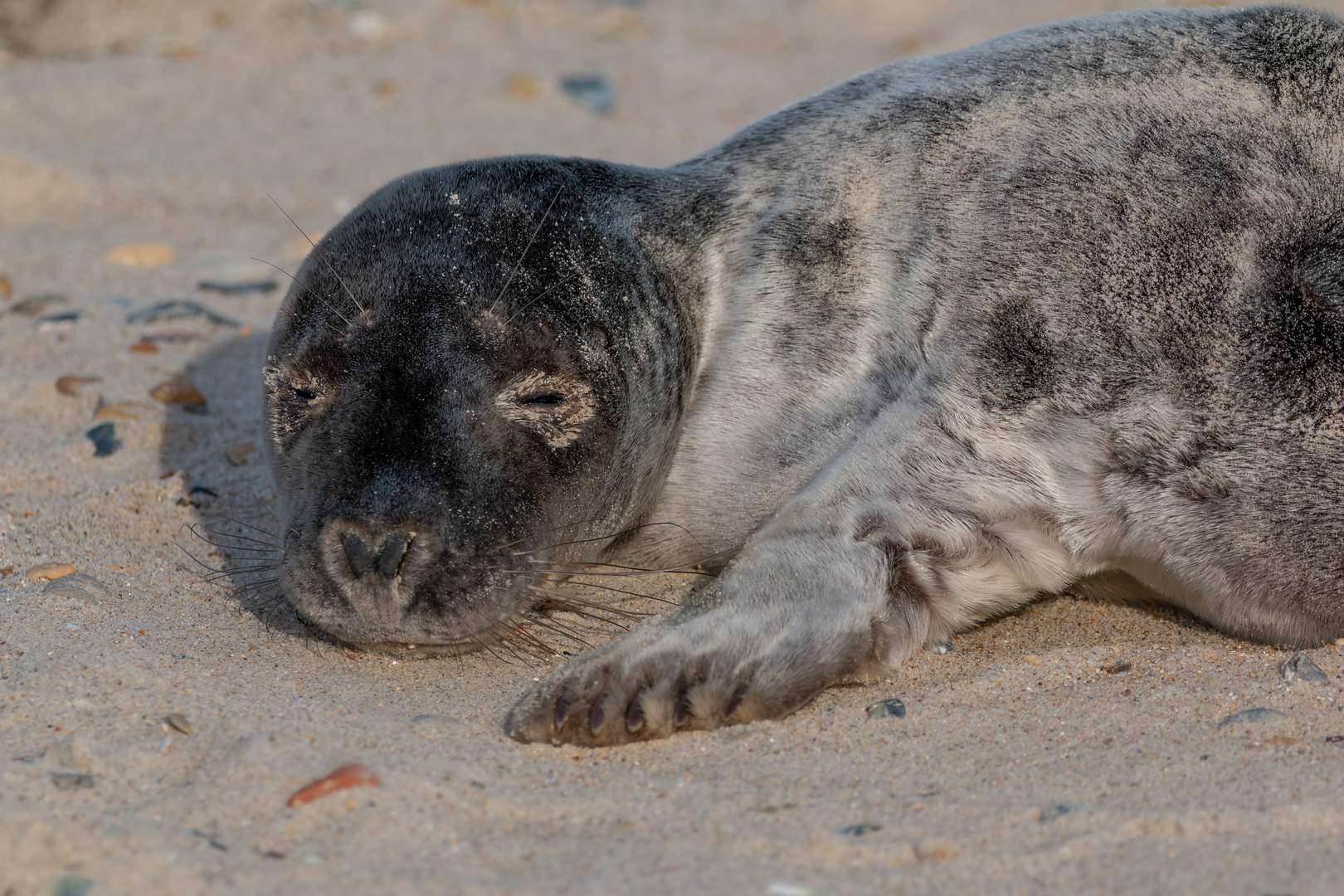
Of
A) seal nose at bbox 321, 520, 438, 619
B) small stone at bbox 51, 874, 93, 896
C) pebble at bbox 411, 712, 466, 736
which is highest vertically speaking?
seal nose at bbox 321, 520, 438, 619

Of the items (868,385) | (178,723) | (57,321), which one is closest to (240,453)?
(57,321)

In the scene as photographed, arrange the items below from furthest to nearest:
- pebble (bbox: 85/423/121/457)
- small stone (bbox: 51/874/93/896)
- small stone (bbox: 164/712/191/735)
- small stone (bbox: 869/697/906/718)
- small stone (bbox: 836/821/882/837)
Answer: pebble (bbox: 85/423/121/457), small stone (bbox: 869/697/906/718), small stone (bbox: 164/712/191/735), small stone (bbox: 836/821/882/837), small stone (bbox: 51/874/93/896)

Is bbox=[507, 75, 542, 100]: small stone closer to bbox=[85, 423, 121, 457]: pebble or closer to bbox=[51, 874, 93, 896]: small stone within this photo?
bbox=[85, 423, 121, 457]: pebble

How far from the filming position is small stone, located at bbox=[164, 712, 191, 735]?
8.72 ft

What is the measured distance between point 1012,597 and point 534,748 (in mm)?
1222

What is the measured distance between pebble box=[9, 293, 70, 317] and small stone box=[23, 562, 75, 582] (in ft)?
7.12

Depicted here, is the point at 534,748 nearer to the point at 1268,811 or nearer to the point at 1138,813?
the point at 1138,813

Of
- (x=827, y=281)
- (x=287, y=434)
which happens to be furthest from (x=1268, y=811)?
(x=287, y=434)

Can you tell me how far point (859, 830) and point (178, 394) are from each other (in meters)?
3.18

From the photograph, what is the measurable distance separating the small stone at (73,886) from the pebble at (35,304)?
3700 millimetres

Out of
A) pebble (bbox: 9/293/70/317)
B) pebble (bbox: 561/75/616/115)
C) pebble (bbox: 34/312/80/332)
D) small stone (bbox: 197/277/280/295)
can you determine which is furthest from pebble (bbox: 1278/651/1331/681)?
pebble (bbox: 561/75/616/115)

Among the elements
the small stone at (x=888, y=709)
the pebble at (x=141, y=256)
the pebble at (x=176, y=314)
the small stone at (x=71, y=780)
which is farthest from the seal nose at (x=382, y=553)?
the pebble at (x=141, y=256)

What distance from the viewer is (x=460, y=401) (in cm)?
→ 308

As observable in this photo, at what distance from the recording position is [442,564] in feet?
9.73
